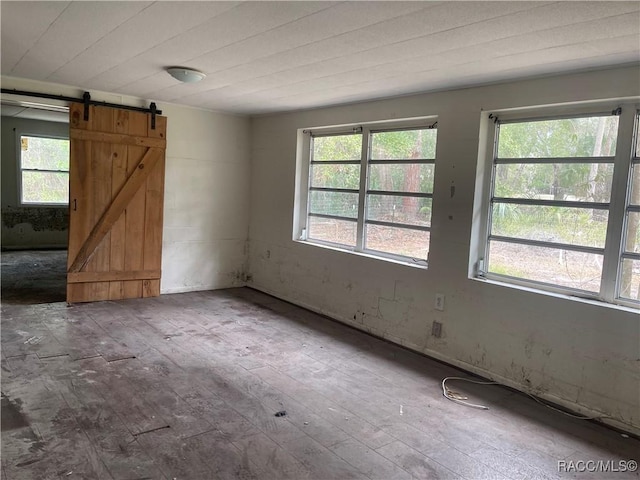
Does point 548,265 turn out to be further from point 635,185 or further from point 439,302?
point 439,302

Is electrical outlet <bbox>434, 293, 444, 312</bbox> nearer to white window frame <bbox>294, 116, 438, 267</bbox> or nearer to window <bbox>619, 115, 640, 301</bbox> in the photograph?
white window frame <bbox>294, 116, 438, 267</bbox>

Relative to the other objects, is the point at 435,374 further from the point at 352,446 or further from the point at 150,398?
the point at 150,398

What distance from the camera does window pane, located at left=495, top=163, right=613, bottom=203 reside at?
313 cm

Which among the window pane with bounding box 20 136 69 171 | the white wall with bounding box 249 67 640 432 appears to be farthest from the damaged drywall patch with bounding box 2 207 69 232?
the white wall with bounding box 249 67 640 432

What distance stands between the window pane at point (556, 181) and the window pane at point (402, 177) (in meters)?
0.70

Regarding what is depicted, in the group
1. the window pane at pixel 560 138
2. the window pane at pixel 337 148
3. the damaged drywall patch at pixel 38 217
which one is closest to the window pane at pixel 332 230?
the window pane at pixel 337 148

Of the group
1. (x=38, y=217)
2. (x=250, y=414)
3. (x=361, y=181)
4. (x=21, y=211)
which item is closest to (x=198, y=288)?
(x=361, y=181)

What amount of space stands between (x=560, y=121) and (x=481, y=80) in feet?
2.16

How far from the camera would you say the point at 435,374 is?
12.0ft

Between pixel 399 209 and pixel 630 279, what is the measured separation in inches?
80.1

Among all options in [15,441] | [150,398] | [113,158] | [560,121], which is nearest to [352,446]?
[150,398]

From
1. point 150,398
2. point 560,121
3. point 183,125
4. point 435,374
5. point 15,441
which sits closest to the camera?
point 15,441

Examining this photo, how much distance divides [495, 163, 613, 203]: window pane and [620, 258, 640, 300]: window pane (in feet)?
1.46

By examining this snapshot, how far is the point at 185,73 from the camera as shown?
3742 mm
